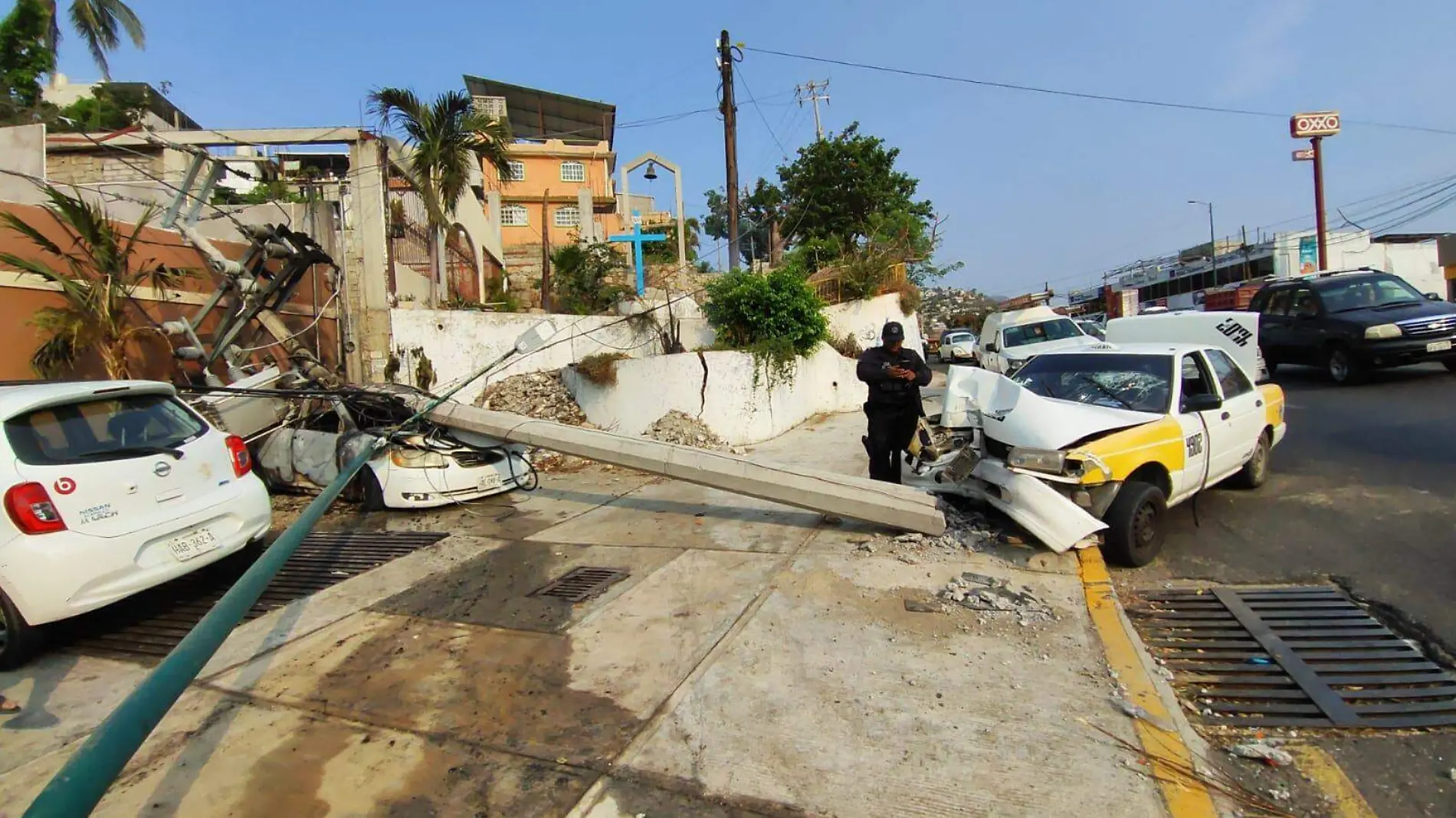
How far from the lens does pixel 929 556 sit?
537cm

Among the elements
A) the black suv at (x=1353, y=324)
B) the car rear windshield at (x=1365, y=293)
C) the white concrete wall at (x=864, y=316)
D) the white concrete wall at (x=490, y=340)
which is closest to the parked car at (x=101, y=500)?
the white concrete wall at (x=490, y=340)

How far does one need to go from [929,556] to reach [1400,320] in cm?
1067

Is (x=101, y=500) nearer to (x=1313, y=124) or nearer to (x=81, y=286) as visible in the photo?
(x=81, y=286)

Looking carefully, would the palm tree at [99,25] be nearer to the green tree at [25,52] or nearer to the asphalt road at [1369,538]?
the green tree at [25,52]

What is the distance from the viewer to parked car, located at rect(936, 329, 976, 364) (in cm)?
2536

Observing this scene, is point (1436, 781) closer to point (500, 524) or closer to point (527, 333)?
point (500, 524)

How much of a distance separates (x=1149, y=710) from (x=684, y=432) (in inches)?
305

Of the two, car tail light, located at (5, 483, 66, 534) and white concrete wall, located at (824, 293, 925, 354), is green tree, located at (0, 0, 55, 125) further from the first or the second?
car tail light, located at (5, 483, 66, 534)

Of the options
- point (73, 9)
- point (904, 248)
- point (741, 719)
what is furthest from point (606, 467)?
point (73, 9)

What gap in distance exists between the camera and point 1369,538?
5586mm

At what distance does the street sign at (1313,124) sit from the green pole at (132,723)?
4004 centimetres

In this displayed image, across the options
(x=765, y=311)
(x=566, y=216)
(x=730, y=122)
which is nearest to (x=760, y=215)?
(x=566, y=216)

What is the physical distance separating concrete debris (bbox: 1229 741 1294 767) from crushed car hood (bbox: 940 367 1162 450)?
2373 mm

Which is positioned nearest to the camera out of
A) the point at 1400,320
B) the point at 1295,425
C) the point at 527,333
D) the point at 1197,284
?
the point at 527,333
